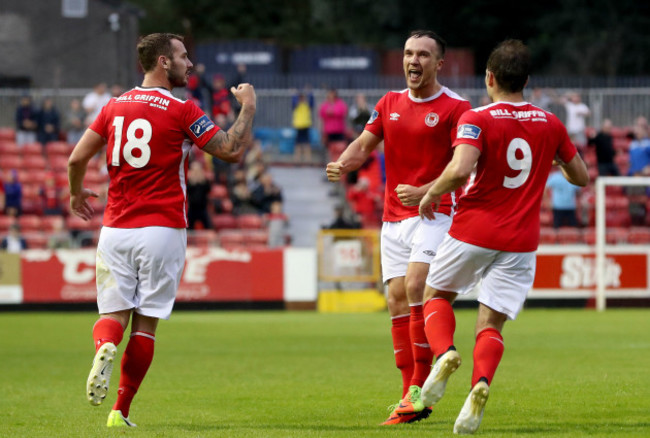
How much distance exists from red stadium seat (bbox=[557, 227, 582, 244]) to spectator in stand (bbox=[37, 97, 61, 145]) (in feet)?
37.9

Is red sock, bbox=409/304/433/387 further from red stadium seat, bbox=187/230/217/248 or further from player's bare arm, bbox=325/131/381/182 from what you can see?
red stadium seat, bbox=187/230/217/248

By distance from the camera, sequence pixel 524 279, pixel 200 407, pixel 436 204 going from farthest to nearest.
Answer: pixel 200 407
pixel 436 204
pixel 524 279

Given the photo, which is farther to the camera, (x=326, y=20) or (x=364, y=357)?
(x=326, y=20)

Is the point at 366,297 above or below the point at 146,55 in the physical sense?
below

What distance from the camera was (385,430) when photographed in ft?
24.4

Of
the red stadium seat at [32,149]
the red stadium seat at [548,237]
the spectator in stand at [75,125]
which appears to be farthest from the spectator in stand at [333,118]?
the red stadium seat at [548,237]

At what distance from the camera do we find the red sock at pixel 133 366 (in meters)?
7.65

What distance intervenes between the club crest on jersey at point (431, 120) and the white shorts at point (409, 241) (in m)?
0.62

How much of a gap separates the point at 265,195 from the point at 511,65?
17.0m

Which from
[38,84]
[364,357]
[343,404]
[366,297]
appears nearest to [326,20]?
[38,84]

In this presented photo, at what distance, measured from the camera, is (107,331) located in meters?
7.49

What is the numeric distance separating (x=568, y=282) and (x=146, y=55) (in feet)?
51.0

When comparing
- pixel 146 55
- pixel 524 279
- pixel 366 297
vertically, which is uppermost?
pixel 146 55

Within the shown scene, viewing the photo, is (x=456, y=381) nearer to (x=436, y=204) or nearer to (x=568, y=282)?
(x=436, y=204)
